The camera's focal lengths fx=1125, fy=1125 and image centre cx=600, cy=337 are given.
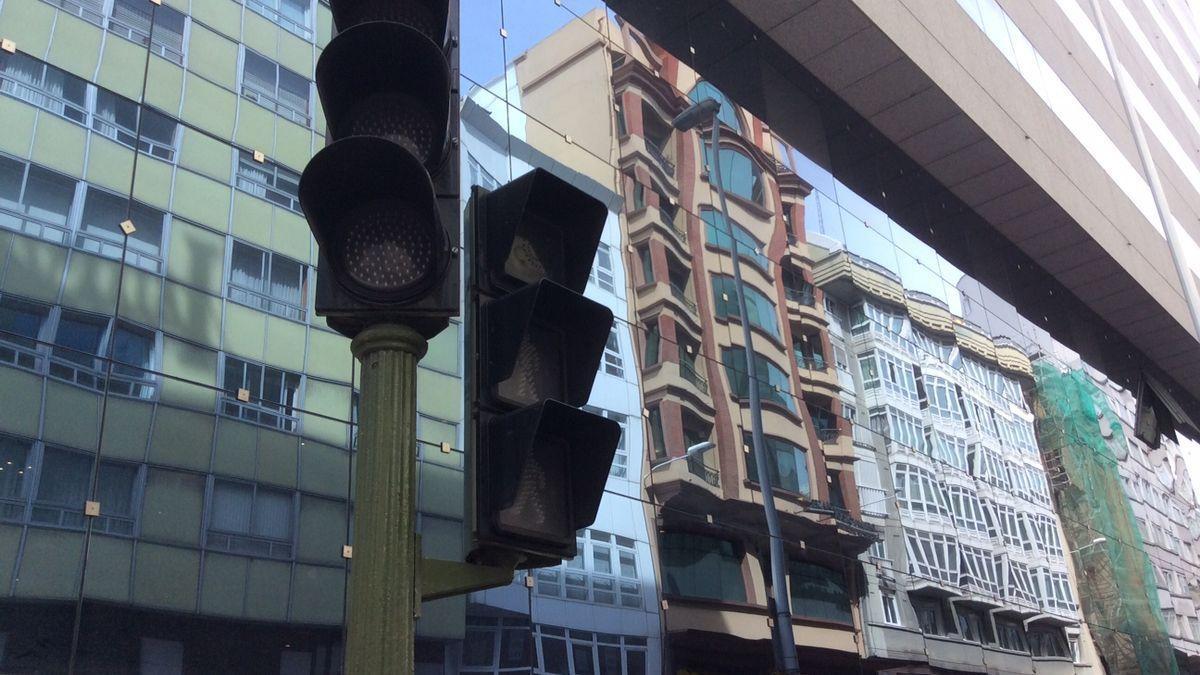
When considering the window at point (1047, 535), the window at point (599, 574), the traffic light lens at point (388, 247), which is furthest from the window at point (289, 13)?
the window at point (1047, 535)

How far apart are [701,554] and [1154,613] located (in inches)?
534

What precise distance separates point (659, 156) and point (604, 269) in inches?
70.8

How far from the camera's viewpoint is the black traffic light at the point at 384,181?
2.60m

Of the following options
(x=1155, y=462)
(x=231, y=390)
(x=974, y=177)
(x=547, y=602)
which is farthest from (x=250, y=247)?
(x=1155, y=462)

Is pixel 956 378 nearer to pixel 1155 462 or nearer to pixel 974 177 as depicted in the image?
pixel 974 177

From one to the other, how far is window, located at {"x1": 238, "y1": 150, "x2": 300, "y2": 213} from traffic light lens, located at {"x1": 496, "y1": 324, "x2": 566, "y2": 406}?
5011 millimetres

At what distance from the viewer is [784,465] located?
1121cm

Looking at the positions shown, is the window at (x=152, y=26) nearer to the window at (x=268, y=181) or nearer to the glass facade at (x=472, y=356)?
the glass facade at (x=472, y=356)

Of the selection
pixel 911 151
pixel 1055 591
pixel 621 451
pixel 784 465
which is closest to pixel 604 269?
pixel 621 451

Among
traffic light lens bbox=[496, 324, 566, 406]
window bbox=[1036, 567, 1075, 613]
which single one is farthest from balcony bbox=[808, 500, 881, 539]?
traffic light lens bbox=[496, 324, 566, 406]

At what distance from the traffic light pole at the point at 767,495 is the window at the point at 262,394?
5205 millimetres

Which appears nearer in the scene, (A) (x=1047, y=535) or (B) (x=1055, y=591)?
(B) (x=1055, y=591)

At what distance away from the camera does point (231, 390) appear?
661cm

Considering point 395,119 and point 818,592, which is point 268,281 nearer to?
point 395,119
